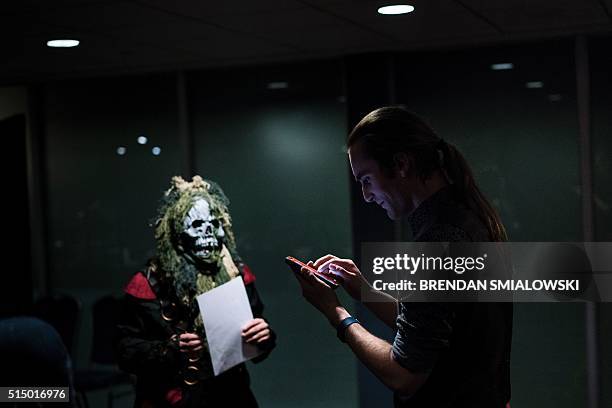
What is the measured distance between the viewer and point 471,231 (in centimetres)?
185

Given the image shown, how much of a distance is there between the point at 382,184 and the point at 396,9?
158 centimetres

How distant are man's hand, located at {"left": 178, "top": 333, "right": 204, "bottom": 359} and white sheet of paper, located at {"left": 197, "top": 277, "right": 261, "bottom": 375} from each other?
0.04 meters

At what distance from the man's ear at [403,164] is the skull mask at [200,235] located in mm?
1369

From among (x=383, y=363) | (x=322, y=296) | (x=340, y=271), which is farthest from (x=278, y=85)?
(x=383, y=363)

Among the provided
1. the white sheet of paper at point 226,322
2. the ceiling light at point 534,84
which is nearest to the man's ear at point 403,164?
the white sheet of paper at point 226,322

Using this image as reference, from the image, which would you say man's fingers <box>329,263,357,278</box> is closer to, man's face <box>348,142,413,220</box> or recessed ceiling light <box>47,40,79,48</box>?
man's face <box>348,142,413,220</box>

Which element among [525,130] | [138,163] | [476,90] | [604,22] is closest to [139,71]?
[138,163]

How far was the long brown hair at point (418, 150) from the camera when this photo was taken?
1928 mm

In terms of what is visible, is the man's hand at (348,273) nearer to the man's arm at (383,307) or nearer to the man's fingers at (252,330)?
the man's arm at (383,307)

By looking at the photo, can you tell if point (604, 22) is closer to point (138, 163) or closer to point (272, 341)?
point (272, 341)

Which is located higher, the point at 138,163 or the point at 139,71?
the point at 139,71

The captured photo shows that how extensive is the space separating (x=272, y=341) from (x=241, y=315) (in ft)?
0.55

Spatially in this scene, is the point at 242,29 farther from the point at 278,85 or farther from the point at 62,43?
the point at 278,85

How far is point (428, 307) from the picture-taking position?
1.80 m
